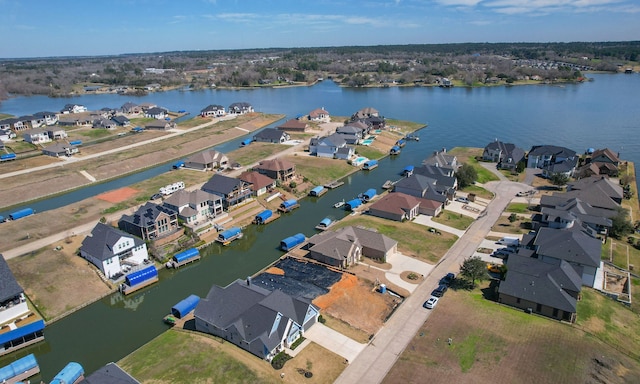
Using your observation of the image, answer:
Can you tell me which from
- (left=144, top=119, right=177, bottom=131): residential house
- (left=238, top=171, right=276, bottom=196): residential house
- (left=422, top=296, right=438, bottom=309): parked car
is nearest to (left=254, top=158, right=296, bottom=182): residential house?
(left=238, top=171, right=276, bottom=196): residential house

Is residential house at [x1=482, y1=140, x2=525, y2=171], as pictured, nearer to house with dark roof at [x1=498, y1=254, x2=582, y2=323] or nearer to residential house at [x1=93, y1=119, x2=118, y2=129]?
house with dark roof at [x1=498, y1=254, x2=582, y2=323]

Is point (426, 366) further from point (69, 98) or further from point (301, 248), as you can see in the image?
point (69, 98)

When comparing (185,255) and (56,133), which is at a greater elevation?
(56,133)

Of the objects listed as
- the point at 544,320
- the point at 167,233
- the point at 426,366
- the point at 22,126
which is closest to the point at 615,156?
the point at 544,320

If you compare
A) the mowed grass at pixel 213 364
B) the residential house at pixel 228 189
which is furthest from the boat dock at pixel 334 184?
the mowed grass at pixel 213 364

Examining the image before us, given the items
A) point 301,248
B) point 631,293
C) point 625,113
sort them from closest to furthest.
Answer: point 631,293, point 301,248, point 625,113

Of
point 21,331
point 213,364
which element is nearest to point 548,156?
point 213,364

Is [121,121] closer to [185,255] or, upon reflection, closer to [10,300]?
[185,255]
